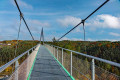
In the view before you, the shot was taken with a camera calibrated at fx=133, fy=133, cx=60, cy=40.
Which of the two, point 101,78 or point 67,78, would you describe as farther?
point 67,78

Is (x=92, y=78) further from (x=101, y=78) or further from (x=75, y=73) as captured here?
(x=75, y=73)

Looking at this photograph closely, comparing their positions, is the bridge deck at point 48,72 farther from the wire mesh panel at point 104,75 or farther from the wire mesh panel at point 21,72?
the wire mesh panel at point 104,75

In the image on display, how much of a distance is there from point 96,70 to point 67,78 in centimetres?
176

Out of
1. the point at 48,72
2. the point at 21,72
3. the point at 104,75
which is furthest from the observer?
the point at 48,72

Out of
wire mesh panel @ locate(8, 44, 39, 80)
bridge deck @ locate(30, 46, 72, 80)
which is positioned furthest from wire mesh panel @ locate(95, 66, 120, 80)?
bridge deck @ locate(30, 46, 72, 80)

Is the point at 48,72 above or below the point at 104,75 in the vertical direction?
below

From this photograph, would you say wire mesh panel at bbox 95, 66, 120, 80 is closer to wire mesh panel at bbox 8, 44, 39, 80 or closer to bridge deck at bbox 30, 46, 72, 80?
wire mesh panel at bbox 8, 44, 39, 80

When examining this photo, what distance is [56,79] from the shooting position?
3943mm

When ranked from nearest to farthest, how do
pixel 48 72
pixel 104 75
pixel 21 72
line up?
pixel 104 75 < pixel 21 72 < pixel 48 72

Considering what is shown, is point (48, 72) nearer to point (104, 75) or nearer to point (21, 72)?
point (21, 72)

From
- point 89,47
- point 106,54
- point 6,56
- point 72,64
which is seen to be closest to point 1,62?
point 6,56

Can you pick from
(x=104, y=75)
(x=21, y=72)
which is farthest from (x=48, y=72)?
(x=104, y=75)

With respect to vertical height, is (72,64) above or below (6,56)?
above

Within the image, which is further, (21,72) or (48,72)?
(48,72)
